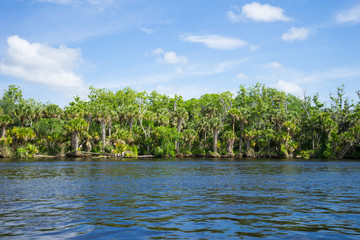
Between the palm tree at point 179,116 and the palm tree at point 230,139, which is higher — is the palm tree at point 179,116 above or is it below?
above

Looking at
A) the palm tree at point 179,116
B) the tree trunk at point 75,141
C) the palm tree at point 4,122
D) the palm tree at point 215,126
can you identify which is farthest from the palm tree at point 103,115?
the palm tree at point 215,126

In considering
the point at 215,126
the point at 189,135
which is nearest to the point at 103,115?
the point at 189,135

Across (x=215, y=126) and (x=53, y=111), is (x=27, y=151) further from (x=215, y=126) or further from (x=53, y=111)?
(x=215, y=126)

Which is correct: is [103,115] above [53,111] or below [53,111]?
below

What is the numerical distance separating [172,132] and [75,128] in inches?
968

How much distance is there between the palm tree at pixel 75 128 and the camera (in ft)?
242

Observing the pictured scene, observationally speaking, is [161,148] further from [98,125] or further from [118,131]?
[98,125]

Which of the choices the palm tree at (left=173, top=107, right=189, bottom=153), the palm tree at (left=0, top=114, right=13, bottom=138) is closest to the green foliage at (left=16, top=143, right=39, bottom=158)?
the palm tree at (left=0, top=114, right=13, bottom=138)

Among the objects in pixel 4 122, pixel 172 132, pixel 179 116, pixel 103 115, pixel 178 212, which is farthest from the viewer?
pixel 179 116

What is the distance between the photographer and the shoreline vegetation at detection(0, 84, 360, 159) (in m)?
76.5

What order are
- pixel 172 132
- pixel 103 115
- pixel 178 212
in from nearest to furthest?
pixel 178 212, pixel 103 115, pixel 172 132

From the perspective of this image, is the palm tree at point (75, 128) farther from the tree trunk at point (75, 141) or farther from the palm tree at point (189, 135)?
the palm tree at point (189, 135)

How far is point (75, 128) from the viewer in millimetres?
73750

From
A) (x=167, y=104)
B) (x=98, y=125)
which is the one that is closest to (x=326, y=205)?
(x=98, y=125)
